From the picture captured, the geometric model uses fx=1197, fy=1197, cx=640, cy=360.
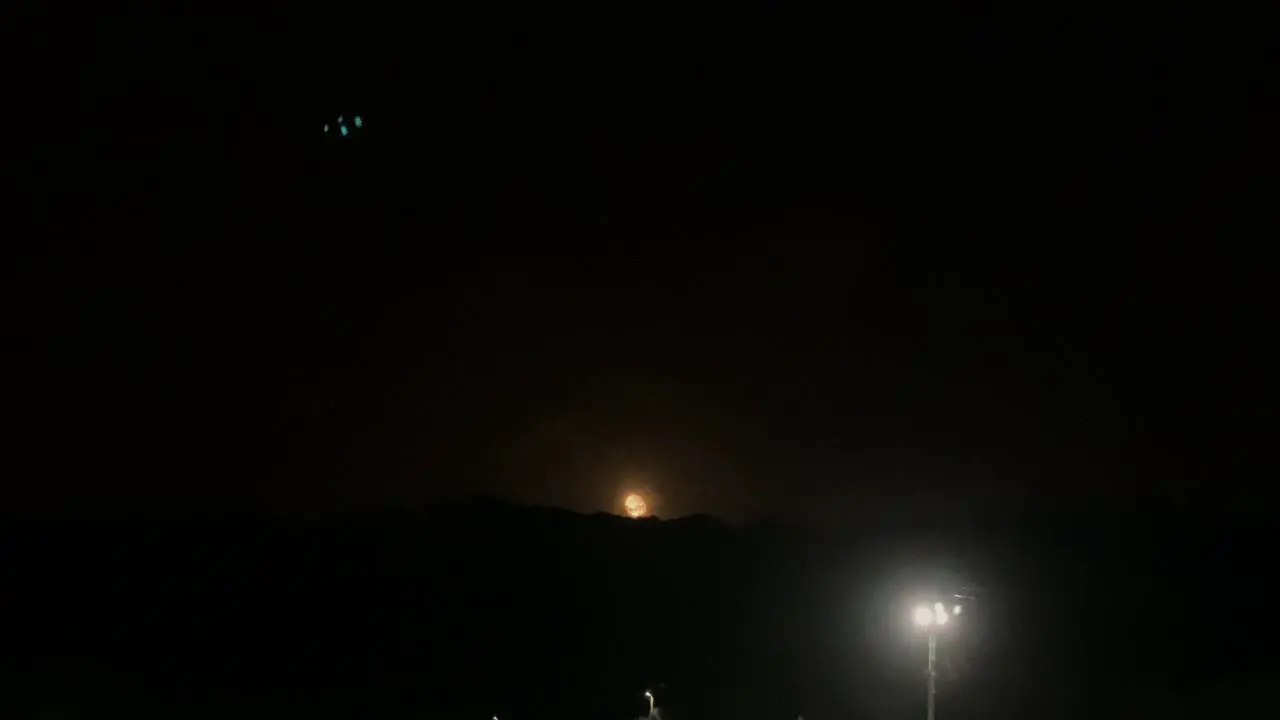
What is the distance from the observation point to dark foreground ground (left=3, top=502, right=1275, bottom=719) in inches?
1073

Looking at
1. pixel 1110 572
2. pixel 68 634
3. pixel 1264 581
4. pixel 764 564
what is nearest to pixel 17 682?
pixel 68 634

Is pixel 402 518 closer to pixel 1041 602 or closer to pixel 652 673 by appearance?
pixel 652 673

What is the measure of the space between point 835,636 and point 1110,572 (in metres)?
8.06

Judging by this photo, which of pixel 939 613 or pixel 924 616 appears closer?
pixel 924 616

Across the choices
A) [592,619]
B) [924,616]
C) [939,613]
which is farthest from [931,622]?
[592,619]

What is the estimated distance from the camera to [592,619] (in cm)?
3447

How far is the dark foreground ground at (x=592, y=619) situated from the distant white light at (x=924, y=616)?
8.48 m

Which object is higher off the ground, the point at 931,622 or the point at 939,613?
the point at 939,613

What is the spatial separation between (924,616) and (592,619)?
19.5 metres

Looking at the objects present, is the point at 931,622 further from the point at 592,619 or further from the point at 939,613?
the point at 592,619

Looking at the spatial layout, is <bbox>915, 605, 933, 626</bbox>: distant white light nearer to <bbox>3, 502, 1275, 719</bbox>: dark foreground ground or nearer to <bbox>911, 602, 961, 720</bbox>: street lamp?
<bbox>911, 602, 961, 720</bbox>: street lamp

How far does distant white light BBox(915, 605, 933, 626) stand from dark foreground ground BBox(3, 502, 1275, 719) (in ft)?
27.8

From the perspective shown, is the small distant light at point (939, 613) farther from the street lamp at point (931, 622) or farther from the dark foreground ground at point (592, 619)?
the dark foreground ground at point (592, 619)

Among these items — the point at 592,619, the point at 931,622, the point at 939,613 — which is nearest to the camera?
the point at 931,622
